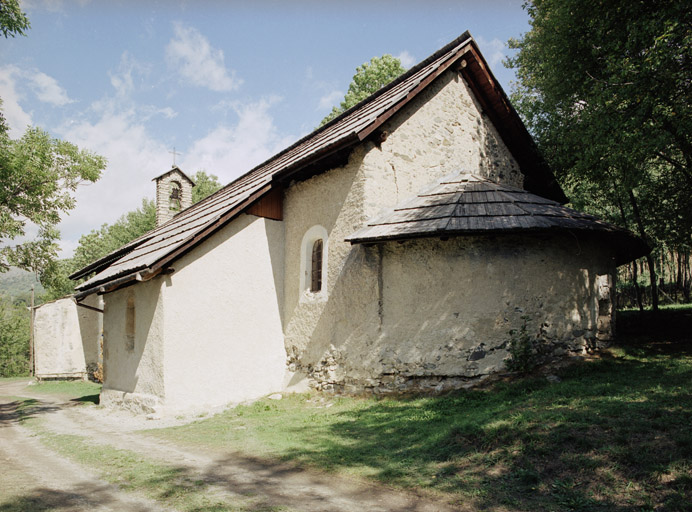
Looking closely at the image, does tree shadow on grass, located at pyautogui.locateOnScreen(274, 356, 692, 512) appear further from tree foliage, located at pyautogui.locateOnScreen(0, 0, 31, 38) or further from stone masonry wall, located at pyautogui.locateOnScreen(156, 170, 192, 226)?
stone masonry wall, located at pyautogui.locateOnScreen(156, 170, 192, 226)

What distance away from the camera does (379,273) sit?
8492mm

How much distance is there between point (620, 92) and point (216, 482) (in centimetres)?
889

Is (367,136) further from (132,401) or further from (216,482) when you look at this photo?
(132,401)

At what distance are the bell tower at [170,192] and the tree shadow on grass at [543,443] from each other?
13.5 m

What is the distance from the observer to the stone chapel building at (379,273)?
25.6 feet

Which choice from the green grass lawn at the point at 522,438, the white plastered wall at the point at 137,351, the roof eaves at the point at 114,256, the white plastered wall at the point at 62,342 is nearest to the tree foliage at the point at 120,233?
the white plastered wall at the point at 62,342

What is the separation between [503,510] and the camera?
3.68 meters

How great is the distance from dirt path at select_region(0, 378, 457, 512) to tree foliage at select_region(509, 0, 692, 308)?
24.8ft

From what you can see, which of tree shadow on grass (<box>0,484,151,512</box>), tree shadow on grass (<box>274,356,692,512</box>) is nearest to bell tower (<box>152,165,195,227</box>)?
tree shadow on grass (<box>274,356,692,512</box>)

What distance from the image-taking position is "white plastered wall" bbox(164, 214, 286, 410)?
8.83 metres

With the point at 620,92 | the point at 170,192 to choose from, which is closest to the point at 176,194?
the point at 170,192

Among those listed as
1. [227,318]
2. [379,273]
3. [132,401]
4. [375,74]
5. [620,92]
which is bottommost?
[132,401]

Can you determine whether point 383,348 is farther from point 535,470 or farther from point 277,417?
point 535,470

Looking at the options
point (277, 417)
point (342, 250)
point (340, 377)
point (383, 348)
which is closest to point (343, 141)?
point (342, 250)
